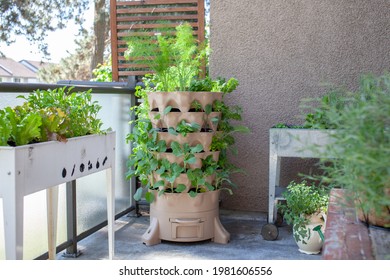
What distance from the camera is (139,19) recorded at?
4227 millimetres

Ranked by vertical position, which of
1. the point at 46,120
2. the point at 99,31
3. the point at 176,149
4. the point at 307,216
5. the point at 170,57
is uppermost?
the point at 99,31

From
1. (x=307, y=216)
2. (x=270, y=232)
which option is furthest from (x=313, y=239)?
(x=270, y=232)

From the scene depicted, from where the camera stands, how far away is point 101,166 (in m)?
2.35

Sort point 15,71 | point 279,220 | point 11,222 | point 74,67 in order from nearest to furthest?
point 11,222, point 279,220, point 74,67, point 15,71

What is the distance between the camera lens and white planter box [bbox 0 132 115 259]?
1.61m

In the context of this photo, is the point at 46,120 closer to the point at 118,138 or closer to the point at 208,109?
the point at 208,109

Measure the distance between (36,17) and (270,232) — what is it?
361 inches

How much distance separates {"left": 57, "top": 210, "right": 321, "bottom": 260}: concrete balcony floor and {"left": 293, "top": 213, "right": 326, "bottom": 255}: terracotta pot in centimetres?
4

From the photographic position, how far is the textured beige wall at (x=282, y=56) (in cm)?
378

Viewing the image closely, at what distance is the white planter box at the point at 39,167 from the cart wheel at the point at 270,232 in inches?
52.4

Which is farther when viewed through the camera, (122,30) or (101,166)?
(122,30)

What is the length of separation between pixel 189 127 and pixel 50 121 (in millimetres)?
1258

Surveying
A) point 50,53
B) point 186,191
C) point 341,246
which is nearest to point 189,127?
point 186,191
